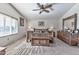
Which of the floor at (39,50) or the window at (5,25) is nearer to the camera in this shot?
the window at (5,25)

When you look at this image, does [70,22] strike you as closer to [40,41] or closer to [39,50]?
[40,41]

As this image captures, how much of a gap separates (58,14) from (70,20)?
1473 mm

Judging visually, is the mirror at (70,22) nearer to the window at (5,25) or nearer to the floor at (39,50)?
the floor at (39,50)

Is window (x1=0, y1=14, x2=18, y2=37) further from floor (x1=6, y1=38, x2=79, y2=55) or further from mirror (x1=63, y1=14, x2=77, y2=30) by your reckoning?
mirror (x1=63, y1=14, x2=77, y2=30)

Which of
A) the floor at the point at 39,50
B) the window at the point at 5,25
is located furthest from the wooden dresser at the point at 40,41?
the window at the point at 5,25

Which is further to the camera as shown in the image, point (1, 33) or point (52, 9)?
point (52, 9)

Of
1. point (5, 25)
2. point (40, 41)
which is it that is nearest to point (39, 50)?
point (40, 41)

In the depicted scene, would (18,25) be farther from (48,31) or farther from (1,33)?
(48,31)

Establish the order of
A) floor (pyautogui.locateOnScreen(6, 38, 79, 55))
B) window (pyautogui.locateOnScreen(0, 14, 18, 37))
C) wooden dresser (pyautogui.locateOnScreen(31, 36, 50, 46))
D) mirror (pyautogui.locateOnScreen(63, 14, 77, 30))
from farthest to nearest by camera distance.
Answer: mirror (pyautogui.locateOnScreen(63, 14, 77, 30)) < wooden dresser (pyautogui.locateOnScreen(31, 36, 50, 46)) < floor (pyautogui.locateOnScreen(6, 38, 79, 55)) < window (pyautogui.locateOnScreen(0, 14, 18, 37))

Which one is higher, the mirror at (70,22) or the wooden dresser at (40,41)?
the mirror at (70,22)

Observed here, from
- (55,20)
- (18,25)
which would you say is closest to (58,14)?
(55,20)

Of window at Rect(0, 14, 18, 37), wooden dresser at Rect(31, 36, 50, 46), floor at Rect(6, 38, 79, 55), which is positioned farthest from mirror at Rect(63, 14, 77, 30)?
window at Rect(0, 14, 18, 37)

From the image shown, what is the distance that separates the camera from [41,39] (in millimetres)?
4223
